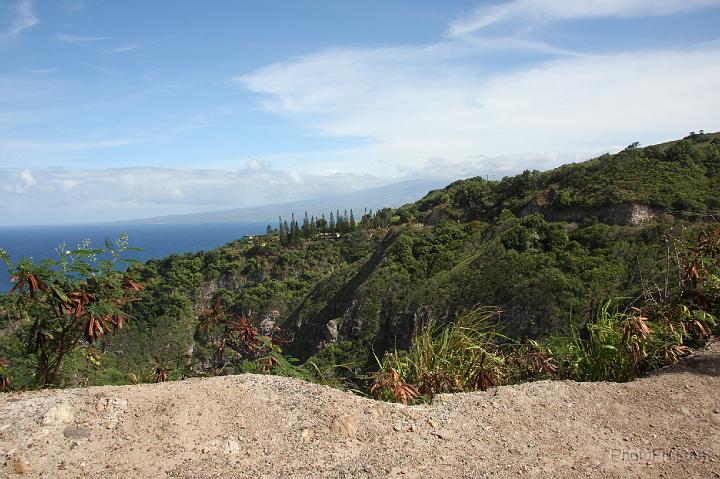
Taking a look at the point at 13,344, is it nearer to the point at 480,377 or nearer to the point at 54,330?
the point at 54,330

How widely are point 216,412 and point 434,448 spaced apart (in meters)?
1.56

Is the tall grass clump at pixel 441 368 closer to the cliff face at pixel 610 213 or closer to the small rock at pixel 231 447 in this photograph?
the small rock at pixel 231 447

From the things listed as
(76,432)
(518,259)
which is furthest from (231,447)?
(518,259)

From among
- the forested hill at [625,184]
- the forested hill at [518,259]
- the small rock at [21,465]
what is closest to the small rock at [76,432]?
the small rock at [21,465]

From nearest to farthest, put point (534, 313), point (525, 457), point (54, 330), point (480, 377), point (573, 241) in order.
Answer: point (525, 457), point (54, 330), point (480, 377), point (534, 313), point (573, 241)

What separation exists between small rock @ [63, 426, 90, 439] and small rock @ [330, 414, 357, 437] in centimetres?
161

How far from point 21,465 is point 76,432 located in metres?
0.36

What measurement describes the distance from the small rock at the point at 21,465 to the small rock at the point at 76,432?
28 cm

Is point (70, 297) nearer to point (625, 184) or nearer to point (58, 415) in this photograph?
point (58, 415)

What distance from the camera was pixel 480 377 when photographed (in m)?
4.46

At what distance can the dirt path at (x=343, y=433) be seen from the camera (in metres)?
2.90

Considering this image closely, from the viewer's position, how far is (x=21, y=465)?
8.98ft

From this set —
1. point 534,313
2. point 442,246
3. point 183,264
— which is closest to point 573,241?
point 534,313

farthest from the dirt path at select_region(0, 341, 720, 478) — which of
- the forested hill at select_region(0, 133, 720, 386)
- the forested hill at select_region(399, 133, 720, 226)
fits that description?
the forested hill at select_region(399, 133, 720, 226)
